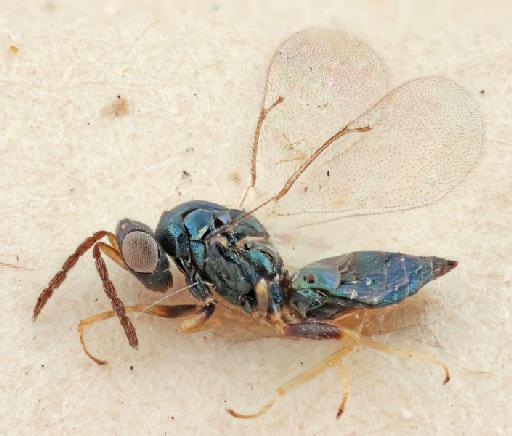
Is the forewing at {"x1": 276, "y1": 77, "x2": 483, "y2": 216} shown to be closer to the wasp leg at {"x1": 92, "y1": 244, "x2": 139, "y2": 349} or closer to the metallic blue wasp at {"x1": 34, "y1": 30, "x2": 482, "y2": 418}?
the metallic blue wasp at {"x1": 34, "y1": 30, "x2": 482, "y2": 418}

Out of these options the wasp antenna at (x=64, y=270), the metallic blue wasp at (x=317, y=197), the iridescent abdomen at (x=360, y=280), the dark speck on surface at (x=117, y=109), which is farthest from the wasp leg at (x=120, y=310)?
the dark speck on surface at (x=117, y=109)

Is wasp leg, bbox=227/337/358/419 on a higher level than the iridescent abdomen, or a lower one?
lower

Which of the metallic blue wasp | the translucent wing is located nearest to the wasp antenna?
the metallic blue wasp

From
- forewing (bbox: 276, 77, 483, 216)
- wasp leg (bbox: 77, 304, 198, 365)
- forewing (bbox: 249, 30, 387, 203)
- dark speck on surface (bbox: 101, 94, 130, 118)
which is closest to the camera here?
wasp leg (bbox: 77, 304, 198, 365)

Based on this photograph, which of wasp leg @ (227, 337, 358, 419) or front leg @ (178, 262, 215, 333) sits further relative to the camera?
front leg @ (178, 262, 215, 333)

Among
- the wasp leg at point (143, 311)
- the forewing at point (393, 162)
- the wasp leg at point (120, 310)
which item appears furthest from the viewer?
the forewing at point (393, 162)

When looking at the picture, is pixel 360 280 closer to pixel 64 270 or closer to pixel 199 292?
pixel 199 292

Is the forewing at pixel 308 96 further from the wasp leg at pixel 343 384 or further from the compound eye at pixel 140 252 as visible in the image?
the wasp leg at pixel 343 384

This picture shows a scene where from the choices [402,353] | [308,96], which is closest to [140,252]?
[402,353]
